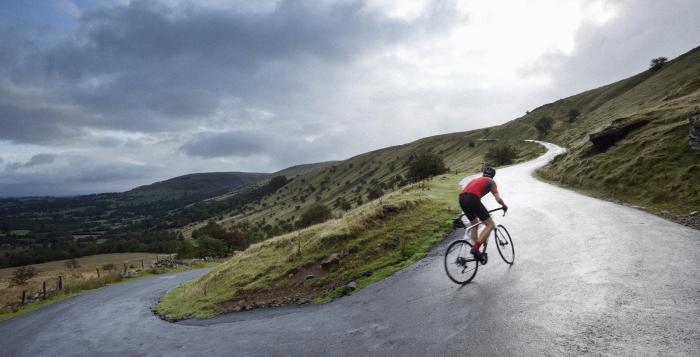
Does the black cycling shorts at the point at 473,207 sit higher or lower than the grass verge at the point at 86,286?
higher

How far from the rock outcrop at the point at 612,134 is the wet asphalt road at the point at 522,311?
16279mm

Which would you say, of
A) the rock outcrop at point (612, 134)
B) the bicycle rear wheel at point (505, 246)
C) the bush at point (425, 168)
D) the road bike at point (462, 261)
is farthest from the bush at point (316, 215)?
the road bike at point (462, 261)

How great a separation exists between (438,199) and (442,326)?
17.2 m

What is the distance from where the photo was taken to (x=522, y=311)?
789 centimetres

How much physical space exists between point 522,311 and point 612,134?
99.5 feet

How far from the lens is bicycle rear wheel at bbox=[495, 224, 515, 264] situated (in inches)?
452

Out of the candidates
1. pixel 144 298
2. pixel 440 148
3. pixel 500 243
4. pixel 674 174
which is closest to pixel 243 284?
pixel 500 243

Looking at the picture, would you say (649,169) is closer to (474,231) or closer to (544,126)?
(474,231)

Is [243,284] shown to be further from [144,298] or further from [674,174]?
[674,174]

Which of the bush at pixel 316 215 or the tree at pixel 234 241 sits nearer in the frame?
the bush at pixel 316 215

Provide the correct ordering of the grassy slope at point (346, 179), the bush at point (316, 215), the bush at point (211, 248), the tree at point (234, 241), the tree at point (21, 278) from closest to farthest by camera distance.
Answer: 1. the tree at point (21, 278)
2. the bush at point (211, 248)
3. the bush at point (316, 215)
4. the tree at point (234, 241)
5. the grassy slope at point (346, 179)

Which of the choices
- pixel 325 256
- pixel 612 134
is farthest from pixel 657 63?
pixel 325 256

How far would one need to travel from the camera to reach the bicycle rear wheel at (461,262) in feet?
35.2

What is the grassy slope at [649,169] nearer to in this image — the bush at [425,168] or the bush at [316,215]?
the bush at [425,168]
